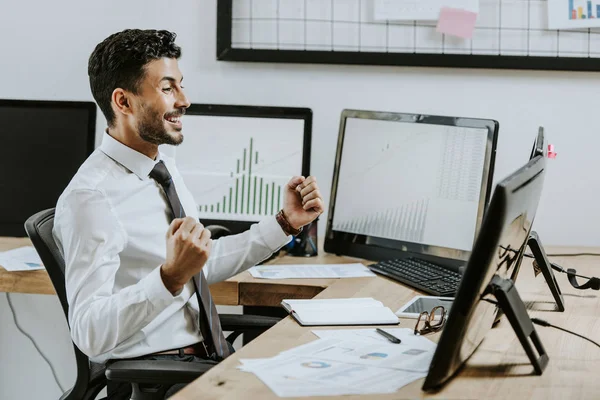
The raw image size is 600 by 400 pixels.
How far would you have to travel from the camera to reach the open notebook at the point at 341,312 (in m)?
1.59

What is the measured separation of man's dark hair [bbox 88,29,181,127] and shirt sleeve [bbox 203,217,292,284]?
44 centimetres

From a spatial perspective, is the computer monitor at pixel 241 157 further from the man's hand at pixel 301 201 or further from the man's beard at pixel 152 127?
the man's beard at pixel 152 127

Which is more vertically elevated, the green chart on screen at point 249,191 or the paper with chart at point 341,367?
the green chart on screen at point 249,191

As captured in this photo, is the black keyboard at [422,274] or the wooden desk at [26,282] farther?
the wooden desk at [26,282]

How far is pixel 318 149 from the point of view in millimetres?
2619

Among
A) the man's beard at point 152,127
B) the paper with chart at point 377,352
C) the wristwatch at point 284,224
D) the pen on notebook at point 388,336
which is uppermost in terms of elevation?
the man's beard at point 152,127

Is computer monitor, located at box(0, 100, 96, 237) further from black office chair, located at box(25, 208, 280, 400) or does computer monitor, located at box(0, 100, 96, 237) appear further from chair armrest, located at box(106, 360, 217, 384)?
chair armrest, located at box(106, 360, 217, 384)

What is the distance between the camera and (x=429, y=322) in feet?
→ 5.11

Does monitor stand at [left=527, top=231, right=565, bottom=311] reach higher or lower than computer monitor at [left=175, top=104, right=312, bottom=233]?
lower

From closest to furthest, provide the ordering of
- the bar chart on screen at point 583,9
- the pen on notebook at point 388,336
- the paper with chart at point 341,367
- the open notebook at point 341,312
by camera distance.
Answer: the paper with chart at point 341,367 → the pen on notebook at point 388,336 → the open notebook at point 341,312 → the bar chart on screen at point 583,9

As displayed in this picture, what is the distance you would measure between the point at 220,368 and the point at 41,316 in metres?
1.78

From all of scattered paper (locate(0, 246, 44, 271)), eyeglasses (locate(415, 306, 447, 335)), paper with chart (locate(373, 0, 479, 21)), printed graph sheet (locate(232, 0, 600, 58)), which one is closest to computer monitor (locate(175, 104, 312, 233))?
printed graph sheet (locate(232, 0, 600, 58))

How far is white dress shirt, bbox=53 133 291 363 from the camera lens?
60.4 inches

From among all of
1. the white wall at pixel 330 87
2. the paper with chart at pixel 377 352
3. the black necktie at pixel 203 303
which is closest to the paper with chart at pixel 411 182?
the white wall at pixel 330 87
